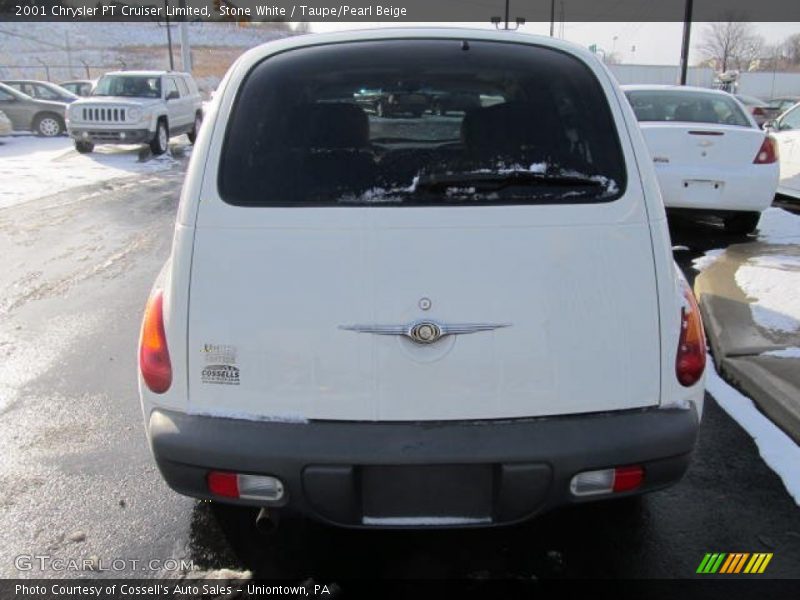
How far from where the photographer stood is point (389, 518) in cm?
219

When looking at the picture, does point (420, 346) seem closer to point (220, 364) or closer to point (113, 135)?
point (220, 364)

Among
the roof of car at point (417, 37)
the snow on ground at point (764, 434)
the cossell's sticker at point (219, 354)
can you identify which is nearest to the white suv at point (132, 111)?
the roof of car at point (417, 37)

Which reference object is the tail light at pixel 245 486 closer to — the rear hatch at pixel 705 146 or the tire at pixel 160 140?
the rear hatch at pixel 705 146

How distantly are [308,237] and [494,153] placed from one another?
73 cm

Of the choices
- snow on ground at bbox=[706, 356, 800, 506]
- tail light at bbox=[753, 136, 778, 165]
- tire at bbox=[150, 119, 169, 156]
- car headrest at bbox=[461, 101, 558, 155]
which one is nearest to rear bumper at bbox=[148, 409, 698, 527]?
car headrest at bbox=[461, 101, 558, 155]

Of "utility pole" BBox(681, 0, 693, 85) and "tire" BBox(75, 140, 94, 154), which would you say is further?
"utility pole" BBox(681, 0, 693, 85)

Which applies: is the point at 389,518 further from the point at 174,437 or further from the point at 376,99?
the point at 376,99

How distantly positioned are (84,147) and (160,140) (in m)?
1.89

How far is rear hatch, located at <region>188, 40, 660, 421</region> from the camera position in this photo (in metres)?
2.12

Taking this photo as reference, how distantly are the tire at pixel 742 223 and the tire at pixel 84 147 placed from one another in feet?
47.3

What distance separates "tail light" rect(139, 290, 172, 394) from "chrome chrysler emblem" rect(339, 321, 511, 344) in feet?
2.17

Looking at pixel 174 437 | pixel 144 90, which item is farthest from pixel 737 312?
pixel 144 90

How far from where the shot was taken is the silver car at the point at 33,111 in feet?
66.1

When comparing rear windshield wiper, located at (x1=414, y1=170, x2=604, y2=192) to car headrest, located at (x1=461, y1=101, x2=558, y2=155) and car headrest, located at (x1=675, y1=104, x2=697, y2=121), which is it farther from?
car headrest, located at (x1=675, y1=104, x2=697, y2=121)
